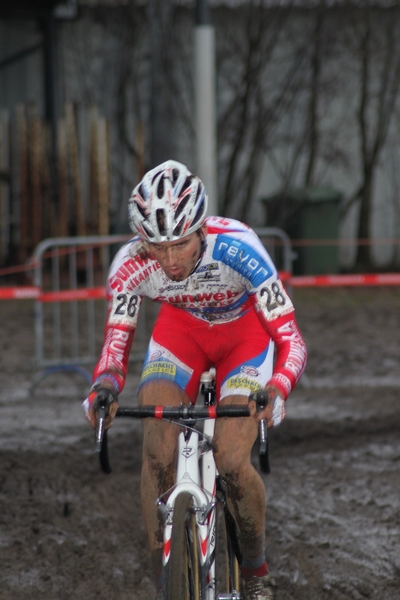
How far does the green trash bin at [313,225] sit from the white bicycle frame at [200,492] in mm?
12613

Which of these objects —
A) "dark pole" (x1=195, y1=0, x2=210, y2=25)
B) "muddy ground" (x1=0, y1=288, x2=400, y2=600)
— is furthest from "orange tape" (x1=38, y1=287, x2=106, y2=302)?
"dark pole" (x1=195, y1=0, x2=210, y2=25)

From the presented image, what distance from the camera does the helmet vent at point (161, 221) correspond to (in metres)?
3.24

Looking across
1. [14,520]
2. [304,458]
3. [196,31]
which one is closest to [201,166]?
[196,31]

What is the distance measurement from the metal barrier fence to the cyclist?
4.36 metres

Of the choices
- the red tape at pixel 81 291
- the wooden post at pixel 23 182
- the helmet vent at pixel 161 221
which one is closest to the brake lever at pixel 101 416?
the helmet vent at pixel 161 221

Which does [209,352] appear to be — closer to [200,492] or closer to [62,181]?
[200,492]

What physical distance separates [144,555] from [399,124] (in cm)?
1510

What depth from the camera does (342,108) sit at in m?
17.9

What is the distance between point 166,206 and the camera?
10.7 feet

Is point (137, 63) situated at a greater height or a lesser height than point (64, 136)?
greater

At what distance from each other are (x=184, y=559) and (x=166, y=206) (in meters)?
1.26

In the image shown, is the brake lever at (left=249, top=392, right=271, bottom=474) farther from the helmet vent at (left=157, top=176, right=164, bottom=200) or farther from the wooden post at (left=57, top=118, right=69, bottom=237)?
the wooden post at (left=57, top=118, right=69, bottom=237)

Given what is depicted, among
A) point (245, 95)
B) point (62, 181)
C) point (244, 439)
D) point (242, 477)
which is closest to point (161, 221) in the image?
point (244, 439)

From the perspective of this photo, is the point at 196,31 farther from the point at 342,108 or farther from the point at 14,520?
the point at 342,108
